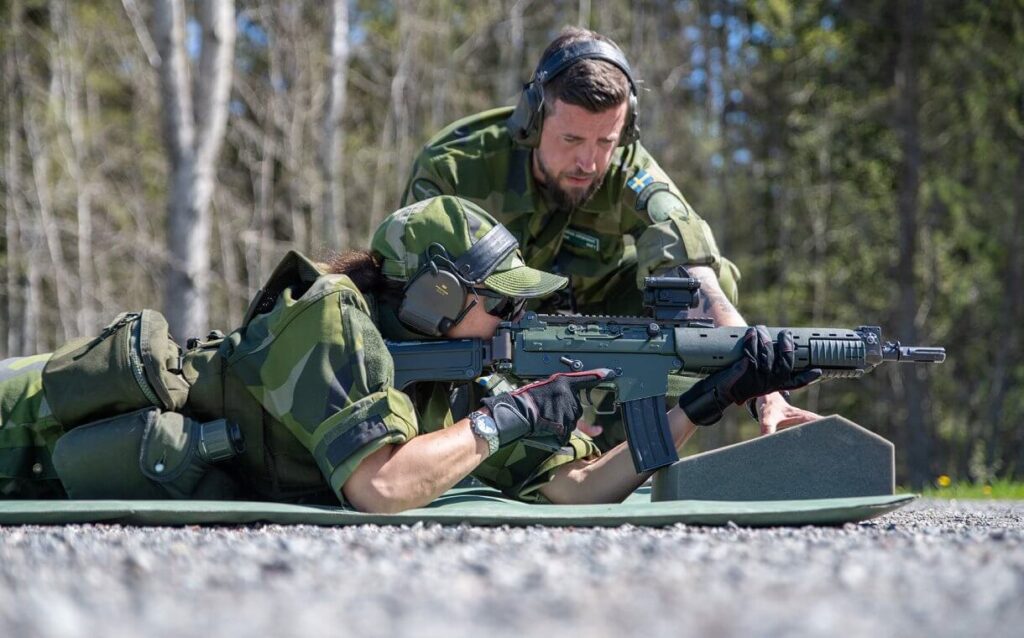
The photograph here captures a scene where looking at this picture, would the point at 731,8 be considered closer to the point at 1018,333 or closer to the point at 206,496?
the point at 1018,333

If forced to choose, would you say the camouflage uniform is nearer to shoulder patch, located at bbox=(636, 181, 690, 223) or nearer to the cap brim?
the cap brim

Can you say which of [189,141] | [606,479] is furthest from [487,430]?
[189,141]

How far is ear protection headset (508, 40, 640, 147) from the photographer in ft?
17.3

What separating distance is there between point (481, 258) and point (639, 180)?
73.2 inches

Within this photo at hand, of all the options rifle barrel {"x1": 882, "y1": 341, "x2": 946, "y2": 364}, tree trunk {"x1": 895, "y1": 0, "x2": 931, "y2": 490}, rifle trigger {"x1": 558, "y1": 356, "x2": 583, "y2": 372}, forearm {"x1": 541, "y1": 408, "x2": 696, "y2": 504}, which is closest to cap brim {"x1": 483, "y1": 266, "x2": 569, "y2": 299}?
rifle trigger {"x1": 558, "y1": 356, "x2": 583, "y2": 372}

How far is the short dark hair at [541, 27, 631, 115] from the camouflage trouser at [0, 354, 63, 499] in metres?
2.55

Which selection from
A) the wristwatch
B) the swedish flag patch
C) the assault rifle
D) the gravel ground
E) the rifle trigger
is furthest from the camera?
the swedish flag patch

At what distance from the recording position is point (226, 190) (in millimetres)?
22938

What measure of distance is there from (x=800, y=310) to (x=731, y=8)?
17.3ft

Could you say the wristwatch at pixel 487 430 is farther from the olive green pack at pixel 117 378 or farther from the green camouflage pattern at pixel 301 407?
the olive green pack at pixel 117 378

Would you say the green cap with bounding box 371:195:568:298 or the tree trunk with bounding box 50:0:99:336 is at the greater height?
the tree trunk with bounding box 50:0:99:336

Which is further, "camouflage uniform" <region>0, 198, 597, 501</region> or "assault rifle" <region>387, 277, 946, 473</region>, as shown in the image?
"assault rifle" <region>387, 277, 946, 473</region>

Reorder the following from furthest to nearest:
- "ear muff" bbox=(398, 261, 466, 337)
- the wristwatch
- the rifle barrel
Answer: the rifle barrel < "ear muff" bbox=(398, 261, 466, 337) < the wristwatch

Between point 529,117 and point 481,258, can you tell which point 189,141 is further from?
point 481,258
